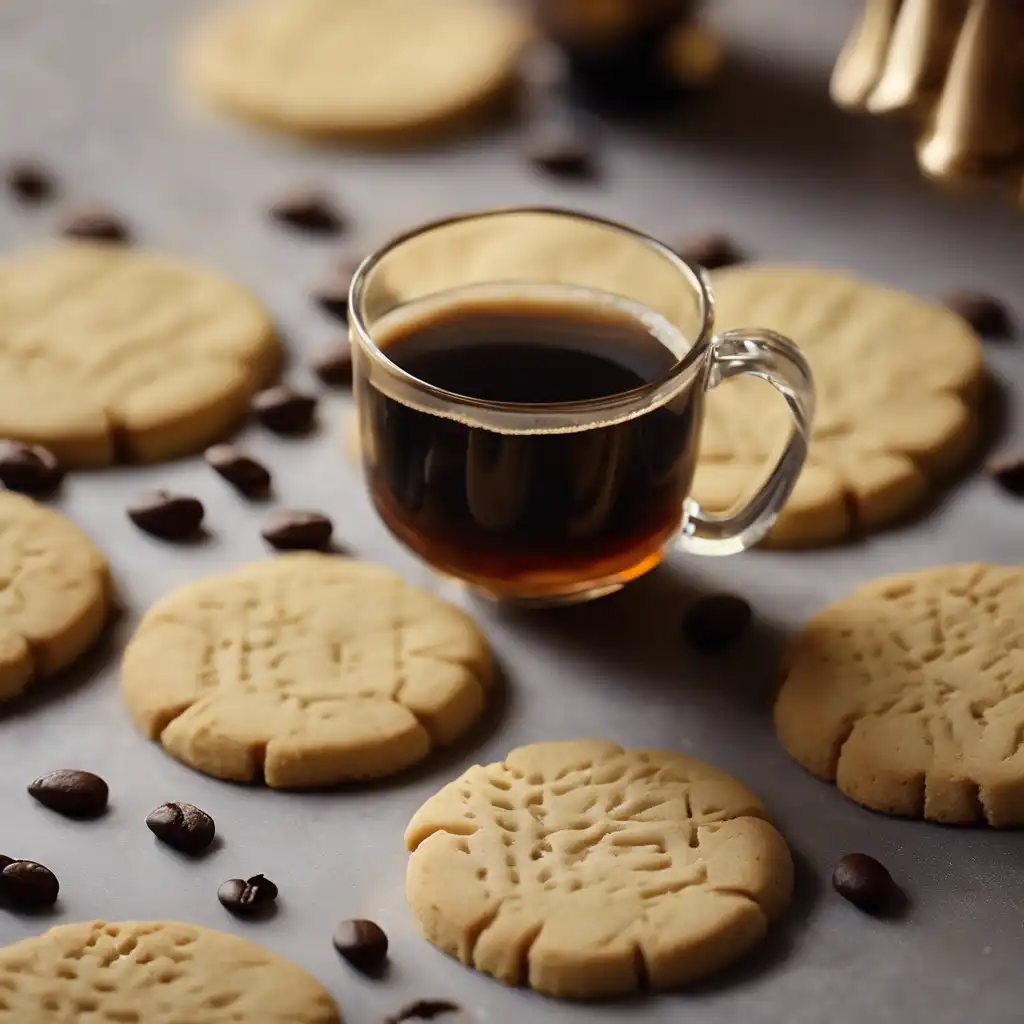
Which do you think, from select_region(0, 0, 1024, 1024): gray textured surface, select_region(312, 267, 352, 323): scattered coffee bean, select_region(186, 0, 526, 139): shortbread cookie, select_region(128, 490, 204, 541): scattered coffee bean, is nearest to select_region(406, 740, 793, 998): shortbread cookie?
select_region(0, 0, 1024, 1024): gray textured surface

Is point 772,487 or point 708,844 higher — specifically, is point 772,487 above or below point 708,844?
above

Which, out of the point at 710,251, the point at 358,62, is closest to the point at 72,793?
the point at 710,251

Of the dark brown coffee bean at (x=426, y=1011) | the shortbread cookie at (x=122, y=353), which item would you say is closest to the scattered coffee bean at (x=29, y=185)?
the shortbread cookie at (x=122, y=353)

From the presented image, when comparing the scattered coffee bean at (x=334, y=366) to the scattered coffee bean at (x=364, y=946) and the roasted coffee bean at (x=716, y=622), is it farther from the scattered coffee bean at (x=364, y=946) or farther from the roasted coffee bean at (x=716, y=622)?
the scattered coffee bean at (x=364, y=946)

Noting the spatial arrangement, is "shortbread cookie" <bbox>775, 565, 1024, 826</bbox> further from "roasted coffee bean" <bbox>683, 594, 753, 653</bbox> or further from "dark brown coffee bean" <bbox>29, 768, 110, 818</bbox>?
"dark brown coffee bean" <bbox>29, 768, 110, 818</bbox>

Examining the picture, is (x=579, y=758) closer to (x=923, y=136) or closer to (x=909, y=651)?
(x=909, y=651)

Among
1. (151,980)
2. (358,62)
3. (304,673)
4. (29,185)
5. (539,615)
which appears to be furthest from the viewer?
(358,62)

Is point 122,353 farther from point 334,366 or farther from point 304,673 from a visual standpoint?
point 304,673

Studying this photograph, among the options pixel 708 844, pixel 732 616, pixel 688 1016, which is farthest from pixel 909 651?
pixel 688 1016
